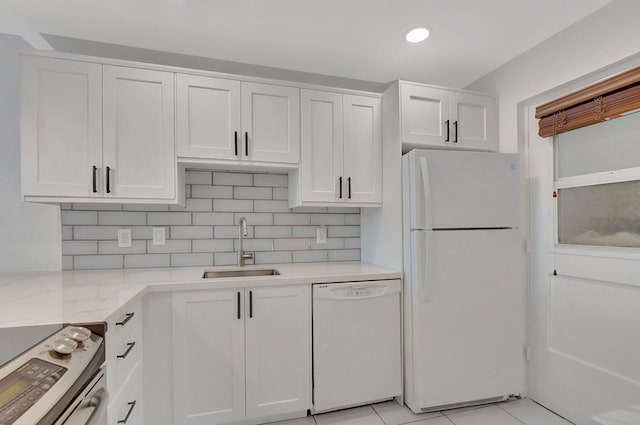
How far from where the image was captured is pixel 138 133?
1.95 metres

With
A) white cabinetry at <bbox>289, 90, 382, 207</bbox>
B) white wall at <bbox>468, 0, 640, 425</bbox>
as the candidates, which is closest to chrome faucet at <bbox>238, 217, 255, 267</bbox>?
white cabinetry at <bbox>289, 90, 382, 207</bbox>

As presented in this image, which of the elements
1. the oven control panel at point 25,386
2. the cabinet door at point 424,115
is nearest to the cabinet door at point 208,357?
the oven control panel at point 25,386

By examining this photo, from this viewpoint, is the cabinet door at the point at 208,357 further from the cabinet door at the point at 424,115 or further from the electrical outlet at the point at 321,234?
the cabinet door at the point at 424,115

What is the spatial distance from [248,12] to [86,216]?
171cm

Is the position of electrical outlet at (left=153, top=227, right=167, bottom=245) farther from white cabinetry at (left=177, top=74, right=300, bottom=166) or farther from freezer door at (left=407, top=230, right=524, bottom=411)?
freezer door at (left=407, top=230, right=524, bottom=411)

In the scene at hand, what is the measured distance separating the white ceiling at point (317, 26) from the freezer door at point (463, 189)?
765 mm

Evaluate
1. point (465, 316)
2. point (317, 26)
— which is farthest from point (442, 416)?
point (317, 26)

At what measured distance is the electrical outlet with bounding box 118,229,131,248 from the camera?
221cm

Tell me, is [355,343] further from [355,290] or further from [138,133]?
[138,133]

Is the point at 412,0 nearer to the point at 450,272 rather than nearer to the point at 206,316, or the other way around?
the point at 450,272

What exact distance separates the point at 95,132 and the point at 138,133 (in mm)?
228

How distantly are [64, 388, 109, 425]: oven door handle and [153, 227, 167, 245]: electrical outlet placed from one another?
4.76 ft

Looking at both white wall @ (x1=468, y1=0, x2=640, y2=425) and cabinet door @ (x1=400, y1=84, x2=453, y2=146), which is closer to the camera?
white wall @ (x1=468, y1=0, x2=640, y2=425)

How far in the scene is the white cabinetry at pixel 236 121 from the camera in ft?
6.66
